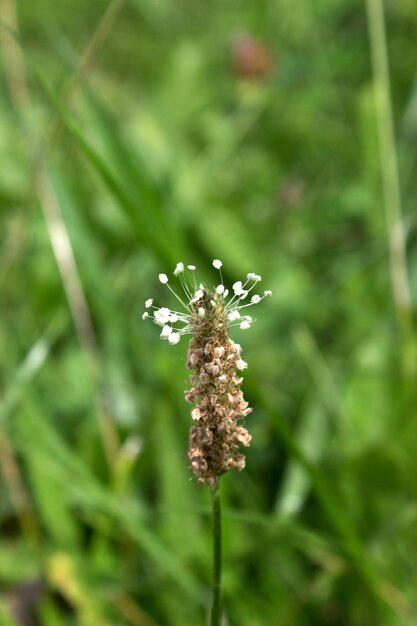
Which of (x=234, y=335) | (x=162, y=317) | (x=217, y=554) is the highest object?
(x=234, y=335)

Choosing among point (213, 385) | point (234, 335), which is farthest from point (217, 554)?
point (234, 335)

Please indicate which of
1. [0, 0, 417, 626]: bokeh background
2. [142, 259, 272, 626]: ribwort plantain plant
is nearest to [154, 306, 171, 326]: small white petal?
[142, 259, 272, 626]: ribwort plantain plant

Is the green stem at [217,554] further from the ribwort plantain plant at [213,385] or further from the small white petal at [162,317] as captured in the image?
the small white petal at [162,317]

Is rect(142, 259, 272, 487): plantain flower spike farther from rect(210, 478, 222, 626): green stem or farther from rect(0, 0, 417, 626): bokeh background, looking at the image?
rect(0, 0, 417, 626): bokeh background

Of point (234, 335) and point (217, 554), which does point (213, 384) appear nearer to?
point (217, 554)

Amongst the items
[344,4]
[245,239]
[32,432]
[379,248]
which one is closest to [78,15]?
[344,4]

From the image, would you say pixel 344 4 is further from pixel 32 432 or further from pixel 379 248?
pixel 32 432
